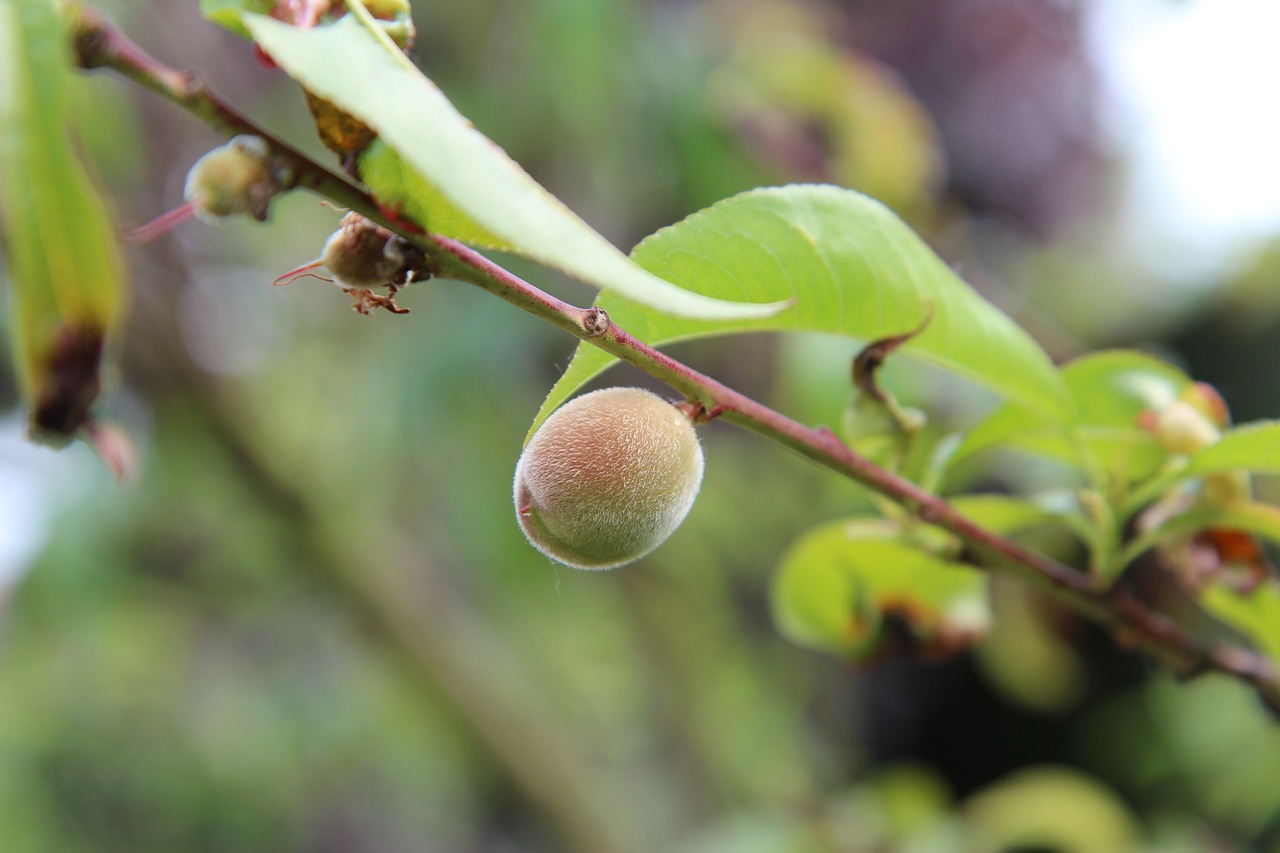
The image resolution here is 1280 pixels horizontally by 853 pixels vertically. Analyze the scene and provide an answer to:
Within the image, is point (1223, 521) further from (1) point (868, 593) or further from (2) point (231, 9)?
(2) point (231, 9)

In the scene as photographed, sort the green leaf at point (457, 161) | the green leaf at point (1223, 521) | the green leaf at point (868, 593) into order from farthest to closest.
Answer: the green leaf at point (868, 593) < the green leaf at point (1223, 521) < the green leaf at point (457, 161)

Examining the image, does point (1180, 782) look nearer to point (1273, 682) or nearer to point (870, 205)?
point (1273, 682)

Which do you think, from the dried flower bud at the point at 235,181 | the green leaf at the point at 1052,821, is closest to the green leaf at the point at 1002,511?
the dried flower bud at the point at 235,181

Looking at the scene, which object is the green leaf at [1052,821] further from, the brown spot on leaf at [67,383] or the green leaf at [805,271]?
the brown spot on leaf at [67,383]

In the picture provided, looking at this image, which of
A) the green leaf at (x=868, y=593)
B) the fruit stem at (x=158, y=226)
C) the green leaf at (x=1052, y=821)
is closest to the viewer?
the fruit stem at (x=158, y=226)

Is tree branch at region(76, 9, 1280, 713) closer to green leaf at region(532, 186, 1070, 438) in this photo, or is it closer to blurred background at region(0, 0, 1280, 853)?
green leaf at region(532, 186, 1070, 438)

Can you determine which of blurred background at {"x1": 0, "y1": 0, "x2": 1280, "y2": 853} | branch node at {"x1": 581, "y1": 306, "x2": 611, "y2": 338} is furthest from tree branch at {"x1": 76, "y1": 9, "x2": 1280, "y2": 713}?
blurred background at {"x1": 0, "y1": 0, "x2": 1280, "y2": 853}
